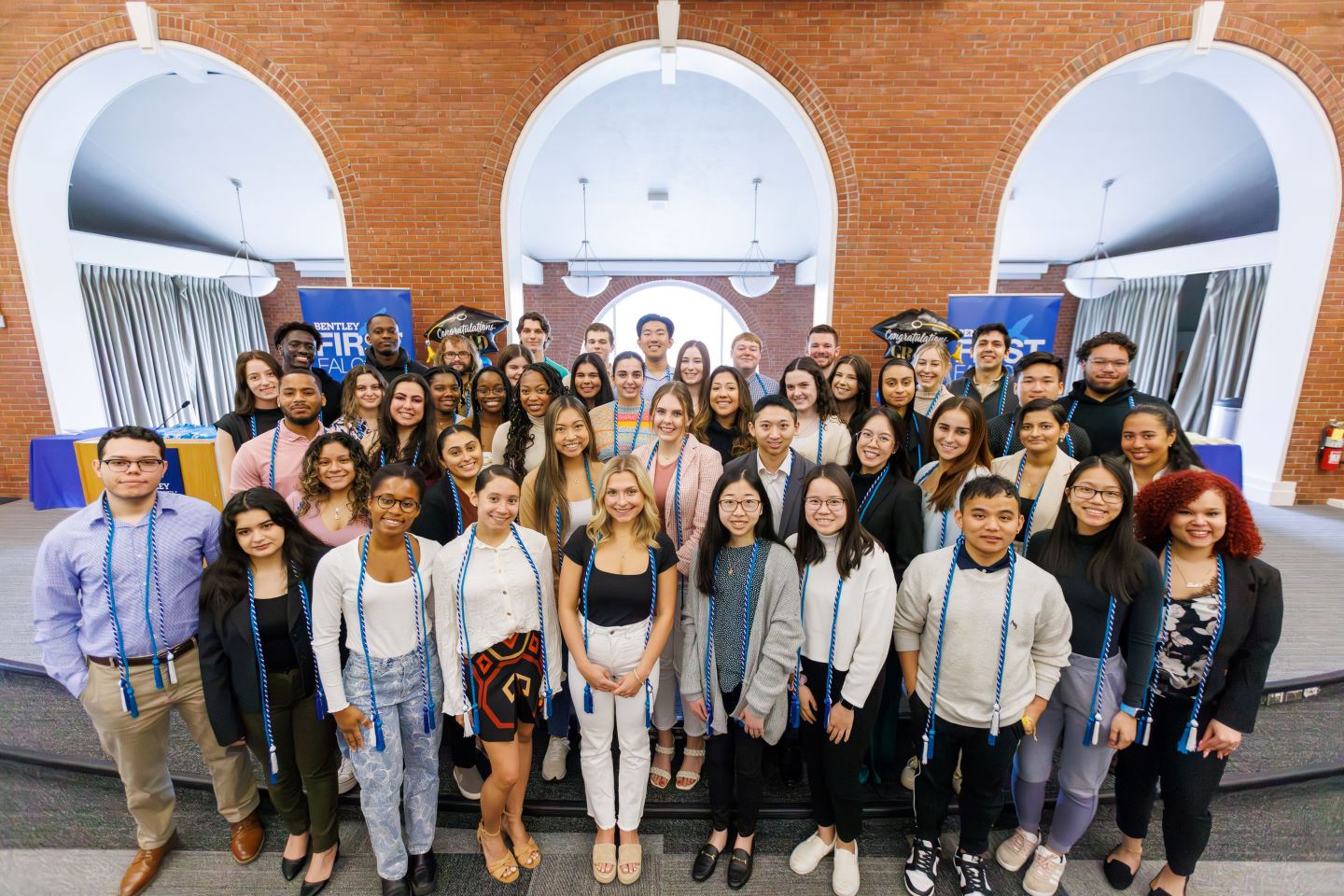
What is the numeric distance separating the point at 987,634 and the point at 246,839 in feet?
9.87

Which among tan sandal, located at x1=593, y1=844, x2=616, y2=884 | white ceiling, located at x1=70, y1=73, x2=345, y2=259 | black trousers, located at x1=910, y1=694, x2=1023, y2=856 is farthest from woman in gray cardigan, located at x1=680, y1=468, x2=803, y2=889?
white ceiling, located at x1=70, y1=73, x2=345, y2=259

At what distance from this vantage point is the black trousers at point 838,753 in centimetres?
207

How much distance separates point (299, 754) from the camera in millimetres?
2082

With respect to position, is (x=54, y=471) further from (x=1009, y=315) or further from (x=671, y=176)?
(x=1009, y=315)

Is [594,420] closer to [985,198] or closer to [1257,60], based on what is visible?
[985,198]

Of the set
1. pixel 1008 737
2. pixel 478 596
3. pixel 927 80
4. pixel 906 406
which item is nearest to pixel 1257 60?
pixel 927 80

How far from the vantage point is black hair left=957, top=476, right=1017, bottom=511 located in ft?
6.00

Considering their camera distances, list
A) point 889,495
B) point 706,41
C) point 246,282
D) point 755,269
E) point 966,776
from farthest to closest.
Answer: point 755,269, point 246,282, point 706,41, point 889,495, point 966,776

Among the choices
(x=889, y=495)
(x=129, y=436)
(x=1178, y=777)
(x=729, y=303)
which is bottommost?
(x=1178, y=777)

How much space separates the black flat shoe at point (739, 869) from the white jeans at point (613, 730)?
404 mm

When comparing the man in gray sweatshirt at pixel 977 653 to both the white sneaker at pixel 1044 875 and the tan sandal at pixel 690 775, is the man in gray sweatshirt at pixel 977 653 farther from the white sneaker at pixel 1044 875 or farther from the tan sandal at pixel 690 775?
the tan sandal at pixel 690 775

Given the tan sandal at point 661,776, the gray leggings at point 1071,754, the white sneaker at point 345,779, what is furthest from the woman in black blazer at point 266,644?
the gray leggings at point 1071,754

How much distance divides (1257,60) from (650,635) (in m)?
7.57

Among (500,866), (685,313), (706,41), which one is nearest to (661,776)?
(500,866)
